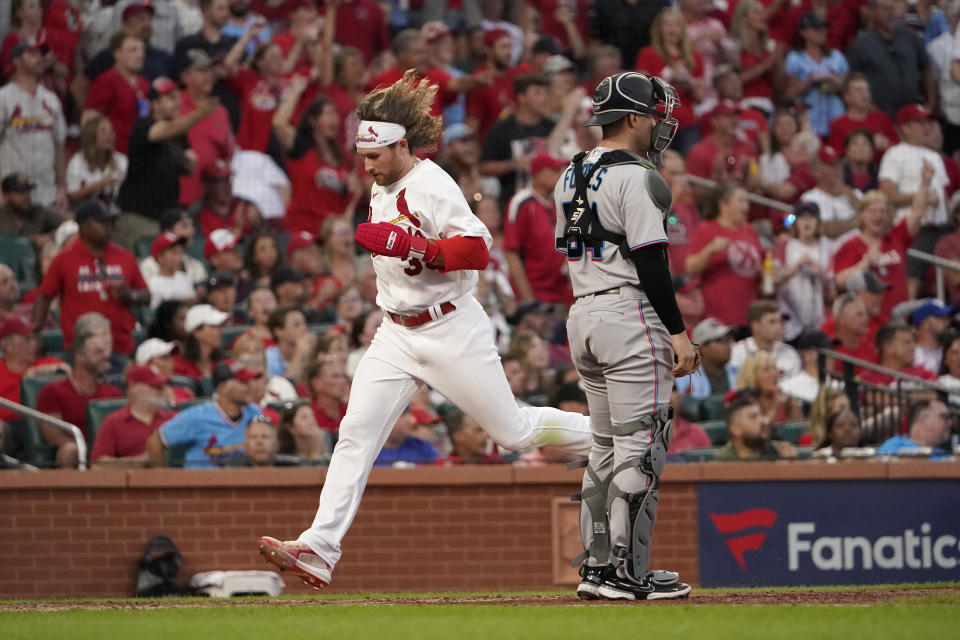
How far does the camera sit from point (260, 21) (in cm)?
1341

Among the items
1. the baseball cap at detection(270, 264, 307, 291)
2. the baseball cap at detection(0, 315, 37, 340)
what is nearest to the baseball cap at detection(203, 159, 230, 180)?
the baseball cap at detection(270, 264, 307, 291)

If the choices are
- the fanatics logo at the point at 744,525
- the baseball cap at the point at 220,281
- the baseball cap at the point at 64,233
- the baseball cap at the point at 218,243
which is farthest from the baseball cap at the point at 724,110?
the baseball cap at the point at 64,233

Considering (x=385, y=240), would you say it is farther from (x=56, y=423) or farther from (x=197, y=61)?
(x=197, y=61)

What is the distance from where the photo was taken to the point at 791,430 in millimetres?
10000

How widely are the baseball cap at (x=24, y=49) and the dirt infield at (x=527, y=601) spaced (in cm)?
640

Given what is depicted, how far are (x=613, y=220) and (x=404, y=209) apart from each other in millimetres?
870

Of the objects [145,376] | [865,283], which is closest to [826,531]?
[865,283]

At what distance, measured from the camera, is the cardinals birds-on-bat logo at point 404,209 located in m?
6.02

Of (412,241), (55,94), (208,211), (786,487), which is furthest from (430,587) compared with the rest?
(55,94)

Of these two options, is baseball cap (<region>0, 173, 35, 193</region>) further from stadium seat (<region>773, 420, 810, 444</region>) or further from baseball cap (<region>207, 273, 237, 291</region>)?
stadium seat (<region>773, 420, 810, 444</region>)

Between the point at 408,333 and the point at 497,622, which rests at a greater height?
the point at 408,333

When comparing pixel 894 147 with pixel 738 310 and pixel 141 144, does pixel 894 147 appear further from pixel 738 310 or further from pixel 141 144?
pixel 141 144

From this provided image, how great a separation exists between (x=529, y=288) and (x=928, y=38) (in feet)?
19.0

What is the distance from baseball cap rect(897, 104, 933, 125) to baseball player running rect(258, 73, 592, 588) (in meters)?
9.05
